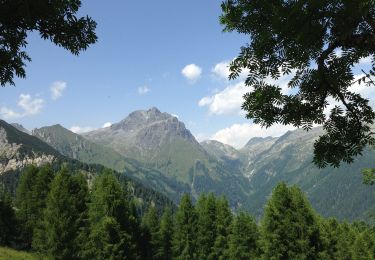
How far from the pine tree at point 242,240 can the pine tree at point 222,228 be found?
1708 mm

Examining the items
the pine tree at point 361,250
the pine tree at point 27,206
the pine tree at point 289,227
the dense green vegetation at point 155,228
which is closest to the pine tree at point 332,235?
the dense green vegetation at point 155,228

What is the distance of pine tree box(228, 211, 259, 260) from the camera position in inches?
2301

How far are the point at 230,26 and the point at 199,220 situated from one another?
5932 centimetres

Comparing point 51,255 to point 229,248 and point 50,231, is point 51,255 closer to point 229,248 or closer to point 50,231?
point 50,231

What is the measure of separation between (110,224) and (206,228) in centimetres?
2037

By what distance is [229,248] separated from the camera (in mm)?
59375

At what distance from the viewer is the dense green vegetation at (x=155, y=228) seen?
46.3m

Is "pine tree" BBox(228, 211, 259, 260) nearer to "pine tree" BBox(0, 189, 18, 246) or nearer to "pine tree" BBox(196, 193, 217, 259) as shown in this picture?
"pine tree" BBox(196, 193, 217, 259)

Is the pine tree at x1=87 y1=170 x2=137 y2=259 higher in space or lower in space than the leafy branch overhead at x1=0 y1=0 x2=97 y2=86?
lower

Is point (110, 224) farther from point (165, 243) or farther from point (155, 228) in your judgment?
point (155, 228)

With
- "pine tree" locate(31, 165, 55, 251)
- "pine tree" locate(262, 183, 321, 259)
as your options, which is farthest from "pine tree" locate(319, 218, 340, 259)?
"pine tree" locate(31, 165, 55, 251)

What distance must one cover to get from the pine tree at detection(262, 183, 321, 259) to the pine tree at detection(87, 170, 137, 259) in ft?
53.4

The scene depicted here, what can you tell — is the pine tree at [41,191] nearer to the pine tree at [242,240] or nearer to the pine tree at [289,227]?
the pine tree at [242,240]

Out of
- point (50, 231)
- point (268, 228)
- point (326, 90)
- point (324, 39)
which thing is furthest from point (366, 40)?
point (50, 231)
